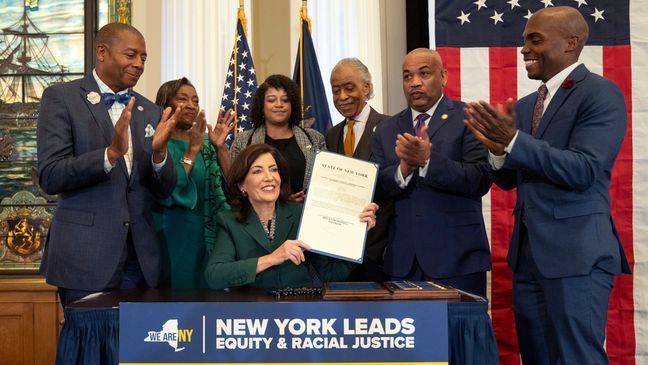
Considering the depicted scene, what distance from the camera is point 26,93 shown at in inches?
206

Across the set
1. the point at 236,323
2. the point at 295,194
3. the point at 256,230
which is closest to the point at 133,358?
the point at 236,323

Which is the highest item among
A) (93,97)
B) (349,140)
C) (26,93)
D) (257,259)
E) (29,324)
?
(26,93)

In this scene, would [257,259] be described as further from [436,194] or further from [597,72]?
[597,72]

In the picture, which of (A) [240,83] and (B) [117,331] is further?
(A) [240,83]

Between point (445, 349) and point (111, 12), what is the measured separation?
404 centimetres

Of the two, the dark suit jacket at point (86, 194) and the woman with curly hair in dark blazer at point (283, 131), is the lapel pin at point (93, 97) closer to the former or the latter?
the dark suit jacket at point (86, 194)

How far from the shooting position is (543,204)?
2.87 metres

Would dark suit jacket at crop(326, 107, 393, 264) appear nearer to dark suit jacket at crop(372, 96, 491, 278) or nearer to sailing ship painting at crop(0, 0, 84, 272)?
dark suit jacket at crop(372, 96, 491, 278)

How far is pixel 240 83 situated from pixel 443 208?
91.8 inches

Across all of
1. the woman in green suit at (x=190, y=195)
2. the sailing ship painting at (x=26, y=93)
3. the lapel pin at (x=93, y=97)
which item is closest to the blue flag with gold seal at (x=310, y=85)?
the woman in green suit at (x=190, y=195)

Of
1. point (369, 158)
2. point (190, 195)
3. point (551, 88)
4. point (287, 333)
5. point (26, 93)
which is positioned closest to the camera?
point (287, 333)

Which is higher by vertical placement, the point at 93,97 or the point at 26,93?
the point at 26,93

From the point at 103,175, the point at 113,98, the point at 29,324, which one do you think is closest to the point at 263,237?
the point at 103,175

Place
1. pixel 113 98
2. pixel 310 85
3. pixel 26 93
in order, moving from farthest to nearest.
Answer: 1. pixel 26 93
2. pixel 310 85
3. pixel 113 98
